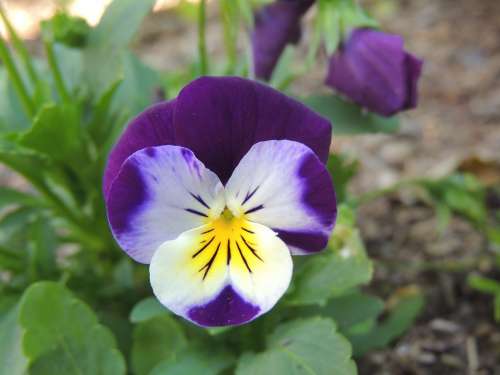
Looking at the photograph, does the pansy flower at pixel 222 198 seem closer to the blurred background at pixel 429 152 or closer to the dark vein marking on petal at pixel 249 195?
the dark vein marking on petal at pixel 249 195

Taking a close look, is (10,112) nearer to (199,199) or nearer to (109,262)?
(109,262)

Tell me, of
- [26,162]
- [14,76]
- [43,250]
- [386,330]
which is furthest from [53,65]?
[386,330]

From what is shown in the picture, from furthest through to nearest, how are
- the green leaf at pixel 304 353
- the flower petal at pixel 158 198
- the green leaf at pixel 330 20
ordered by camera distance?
the green leaf at pixel 330 20 → the green leaf at pixel 304 353 → the flower petal at pixel 158 198

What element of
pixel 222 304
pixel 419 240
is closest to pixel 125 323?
pixel 222 304

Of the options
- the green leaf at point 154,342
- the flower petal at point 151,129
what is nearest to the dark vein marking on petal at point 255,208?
the flower petal at point 151,129

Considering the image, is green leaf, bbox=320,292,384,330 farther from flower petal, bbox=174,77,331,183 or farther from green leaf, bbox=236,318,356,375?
flower petal, bbox=174,77,331,183

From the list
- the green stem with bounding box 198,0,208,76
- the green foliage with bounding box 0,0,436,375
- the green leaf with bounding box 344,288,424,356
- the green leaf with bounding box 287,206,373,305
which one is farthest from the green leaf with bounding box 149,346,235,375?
the green stem with bounding box 198,0,208,76
